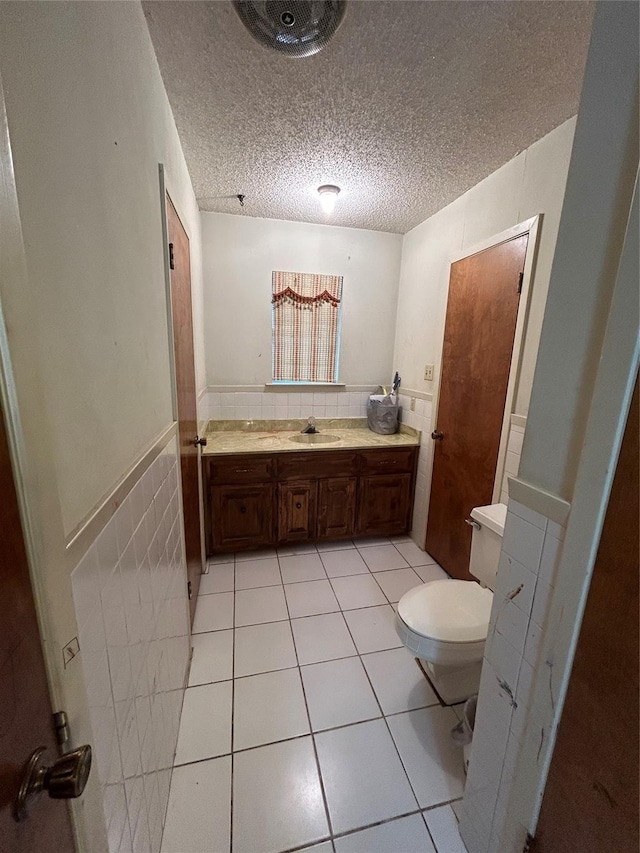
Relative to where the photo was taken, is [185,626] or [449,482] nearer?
[185,626]

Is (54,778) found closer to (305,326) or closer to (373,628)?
(373,628)

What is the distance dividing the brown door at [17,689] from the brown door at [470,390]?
1.92m

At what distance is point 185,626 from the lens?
4.87ft

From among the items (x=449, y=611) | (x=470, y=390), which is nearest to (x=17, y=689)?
(x=449, y=611)

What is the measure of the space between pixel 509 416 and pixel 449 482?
657 mm

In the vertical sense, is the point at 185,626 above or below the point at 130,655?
below

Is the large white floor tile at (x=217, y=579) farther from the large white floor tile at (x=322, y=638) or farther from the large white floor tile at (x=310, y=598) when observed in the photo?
the large white floor tile at (x=322, y=638)

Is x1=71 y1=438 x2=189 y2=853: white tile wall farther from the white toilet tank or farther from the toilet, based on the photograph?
the white toilet tank

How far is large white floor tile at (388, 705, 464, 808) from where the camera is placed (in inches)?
44.2

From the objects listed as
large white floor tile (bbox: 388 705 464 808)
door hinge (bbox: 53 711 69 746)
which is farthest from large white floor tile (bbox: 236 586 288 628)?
door hinge (bbox: 53 711 69 746)

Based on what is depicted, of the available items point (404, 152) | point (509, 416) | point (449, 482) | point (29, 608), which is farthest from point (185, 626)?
point (404, 152)

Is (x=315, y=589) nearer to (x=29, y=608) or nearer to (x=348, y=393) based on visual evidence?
(x=348, y=393)

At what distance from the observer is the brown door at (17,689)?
36 centimetres

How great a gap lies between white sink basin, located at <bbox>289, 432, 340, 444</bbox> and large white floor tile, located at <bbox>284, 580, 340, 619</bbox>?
105 centimetres
